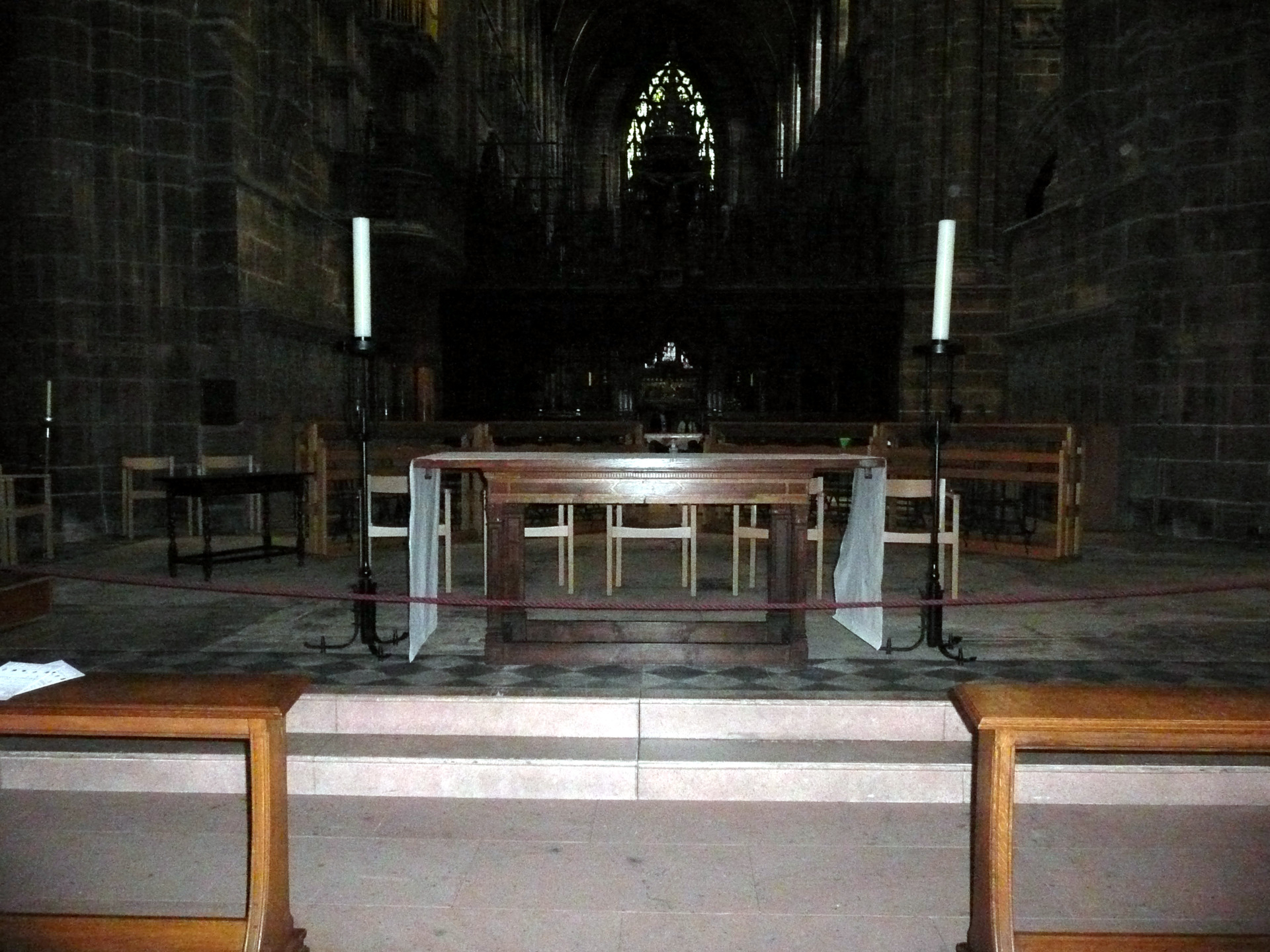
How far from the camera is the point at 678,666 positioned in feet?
12.4

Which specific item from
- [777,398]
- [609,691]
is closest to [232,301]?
[609,691]

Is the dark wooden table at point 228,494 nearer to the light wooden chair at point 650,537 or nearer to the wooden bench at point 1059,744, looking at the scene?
the light wooden chair at point 650,537

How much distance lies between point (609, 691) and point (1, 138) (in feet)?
24.5

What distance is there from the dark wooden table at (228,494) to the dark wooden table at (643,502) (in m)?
2.31

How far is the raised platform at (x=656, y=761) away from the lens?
2918mm

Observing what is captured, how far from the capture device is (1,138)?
755cm

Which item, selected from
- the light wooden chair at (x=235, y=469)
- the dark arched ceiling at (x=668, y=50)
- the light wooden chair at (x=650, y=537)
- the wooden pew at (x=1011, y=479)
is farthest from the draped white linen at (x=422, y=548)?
the dark arched ceiling at (x=668, y=50)

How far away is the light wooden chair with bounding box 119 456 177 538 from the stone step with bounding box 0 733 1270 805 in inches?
187

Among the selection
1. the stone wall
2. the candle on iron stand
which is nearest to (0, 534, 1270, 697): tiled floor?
the candle on iron stand

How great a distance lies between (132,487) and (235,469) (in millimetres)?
845

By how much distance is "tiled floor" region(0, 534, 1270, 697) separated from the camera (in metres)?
3.54

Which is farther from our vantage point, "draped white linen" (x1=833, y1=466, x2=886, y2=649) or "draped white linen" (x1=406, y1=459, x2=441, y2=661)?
"draped white linen" (x1=833, y1=466, x2=886, y2=649)

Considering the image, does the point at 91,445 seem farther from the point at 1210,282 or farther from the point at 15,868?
the point at 1210,282

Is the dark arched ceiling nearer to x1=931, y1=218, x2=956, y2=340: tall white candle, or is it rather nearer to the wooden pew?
the wooden pew
